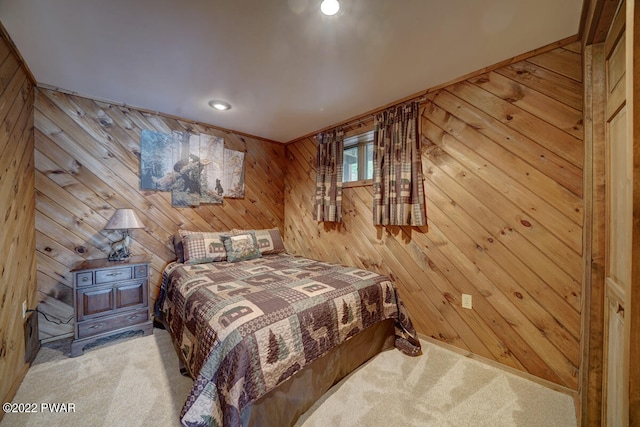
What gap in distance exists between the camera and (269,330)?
4.13ft

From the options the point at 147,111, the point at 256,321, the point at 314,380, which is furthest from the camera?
the point at 147,111

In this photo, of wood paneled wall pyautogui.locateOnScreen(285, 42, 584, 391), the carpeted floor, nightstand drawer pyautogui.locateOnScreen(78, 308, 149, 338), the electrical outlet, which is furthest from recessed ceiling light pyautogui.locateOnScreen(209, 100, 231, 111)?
the electrical outlet

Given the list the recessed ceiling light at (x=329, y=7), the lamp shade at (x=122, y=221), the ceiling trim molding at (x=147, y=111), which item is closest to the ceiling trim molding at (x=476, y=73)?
the recessed ceiling light at (x=329, y=7)

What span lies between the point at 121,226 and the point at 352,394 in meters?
2.42

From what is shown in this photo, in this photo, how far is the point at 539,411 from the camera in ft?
4.70

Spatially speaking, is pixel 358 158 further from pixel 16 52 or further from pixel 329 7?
pixel 16 52

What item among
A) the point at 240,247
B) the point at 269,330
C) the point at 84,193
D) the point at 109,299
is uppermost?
the point at 84,193

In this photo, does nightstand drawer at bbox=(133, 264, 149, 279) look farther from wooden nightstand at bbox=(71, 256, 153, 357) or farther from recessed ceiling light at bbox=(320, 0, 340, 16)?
recessed ceiling light at bbox=(320, 0, 340, 16)

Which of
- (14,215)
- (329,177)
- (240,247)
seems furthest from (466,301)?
(14,215)

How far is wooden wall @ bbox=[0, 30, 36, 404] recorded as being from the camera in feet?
4.73

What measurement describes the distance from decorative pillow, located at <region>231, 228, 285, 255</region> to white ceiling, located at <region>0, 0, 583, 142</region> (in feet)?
5.04

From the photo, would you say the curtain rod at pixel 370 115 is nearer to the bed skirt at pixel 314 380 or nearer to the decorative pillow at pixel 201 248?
the decorative pillow at pixel 201 248

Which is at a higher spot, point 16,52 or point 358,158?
point 16,52

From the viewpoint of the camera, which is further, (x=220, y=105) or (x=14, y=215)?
(x=220, y=105)
